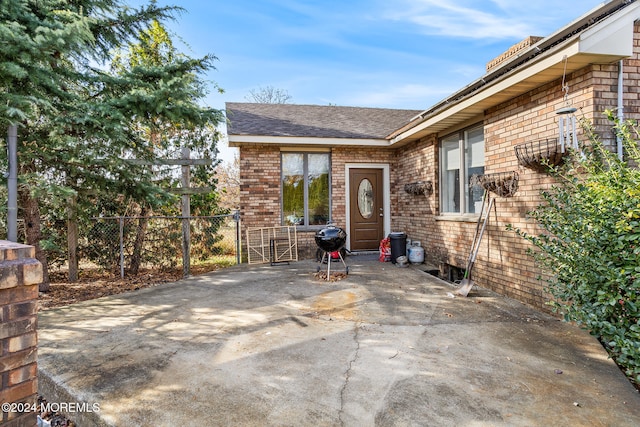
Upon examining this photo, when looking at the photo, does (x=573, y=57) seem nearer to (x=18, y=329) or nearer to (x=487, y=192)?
(x=487, y=192)

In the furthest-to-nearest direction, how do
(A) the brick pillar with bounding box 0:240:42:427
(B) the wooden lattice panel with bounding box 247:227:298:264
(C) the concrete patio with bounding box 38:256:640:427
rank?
(B) the wooden lattice panel with bounding box 247:227:298:264
(C) the concrete patio with bounding box 38:256:640:427
(A) the brick pillar with bounding box 0:240:42:427

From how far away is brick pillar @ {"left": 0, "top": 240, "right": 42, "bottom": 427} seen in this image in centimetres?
145

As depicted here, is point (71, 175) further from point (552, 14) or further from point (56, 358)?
point (552, 14)

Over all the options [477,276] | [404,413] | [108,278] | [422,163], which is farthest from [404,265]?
[108,278]

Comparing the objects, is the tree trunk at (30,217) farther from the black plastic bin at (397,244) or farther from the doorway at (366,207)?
the black plastic bin at (397,244)

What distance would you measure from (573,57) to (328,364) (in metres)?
4.08

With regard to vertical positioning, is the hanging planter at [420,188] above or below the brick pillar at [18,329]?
above

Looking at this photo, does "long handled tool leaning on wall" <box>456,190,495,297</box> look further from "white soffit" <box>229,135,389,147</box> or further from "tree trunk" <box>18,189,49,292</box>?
"tree trunk" <box>18,189,49,292</box>

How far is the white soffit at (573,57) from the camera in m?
3.52

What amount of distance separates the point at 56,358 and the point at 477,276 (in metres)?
5.94

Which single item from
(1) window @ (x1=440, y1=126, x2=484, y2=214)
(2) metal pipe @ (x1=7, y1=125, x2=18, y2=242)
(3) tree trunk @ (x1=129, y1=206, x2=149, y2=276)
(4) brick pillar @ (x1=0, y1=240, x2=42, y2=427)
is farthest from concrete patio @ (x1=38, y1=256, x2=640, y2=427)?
Answer: (3) tree trunk @ (x1=129, y1=206, x2=149, y2=276)

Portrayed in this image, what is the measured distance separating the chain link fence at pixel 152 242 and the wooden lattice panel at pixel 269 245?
373 millimetres

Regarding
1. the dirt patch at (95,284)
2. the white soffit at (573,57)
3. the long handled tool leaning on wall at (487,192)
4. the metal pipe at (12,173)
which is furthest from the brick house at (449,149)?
the metal pipe at (12,173)

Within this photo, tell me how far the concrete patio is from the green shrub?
0.47m
